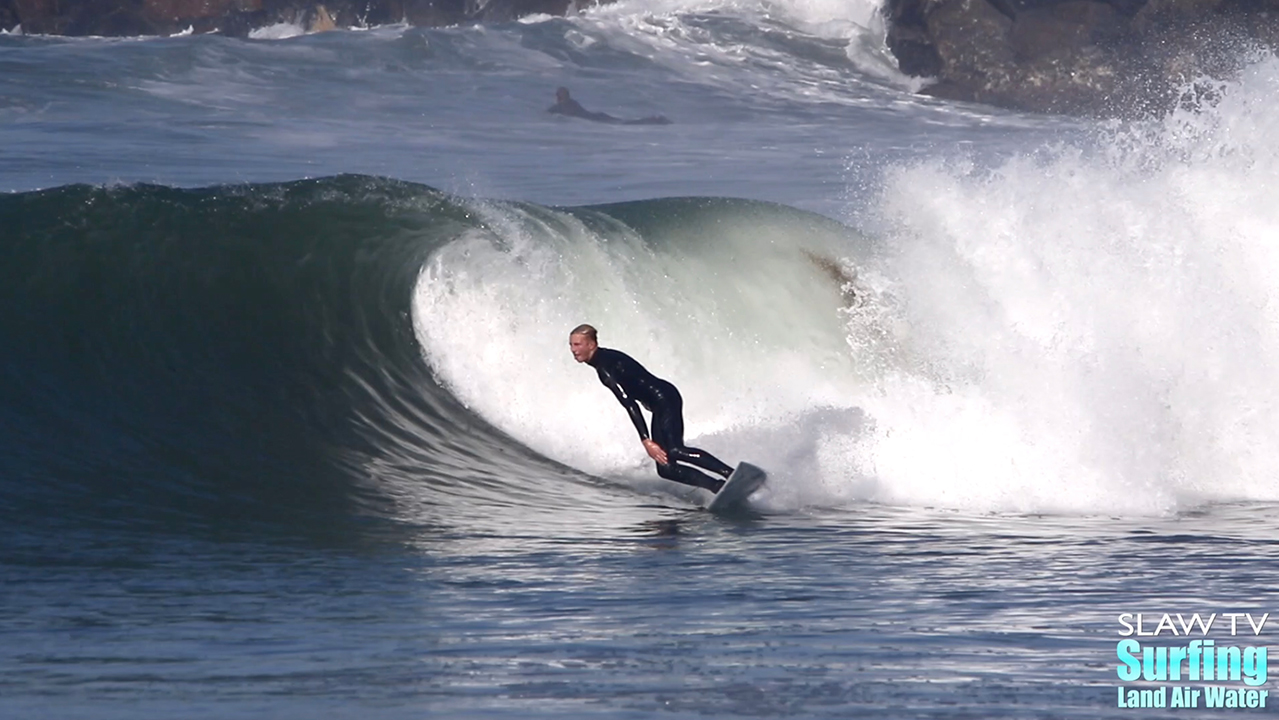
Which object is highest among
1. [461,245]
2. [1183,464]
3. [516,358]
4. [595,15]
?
[595,15]

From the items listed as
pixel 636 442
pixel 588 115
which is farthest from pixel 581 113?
pixel 636 442

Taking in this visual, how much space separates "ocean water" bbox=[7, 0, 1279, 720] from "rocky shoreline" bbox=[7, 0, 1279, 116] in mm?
28169

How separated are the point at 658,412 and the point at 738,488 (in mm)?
678

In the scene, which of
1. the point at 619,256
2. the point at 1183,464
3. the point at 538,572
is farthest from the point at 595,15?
the point at 538,572

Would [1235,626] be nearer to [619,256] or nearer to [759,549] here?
[759,549]

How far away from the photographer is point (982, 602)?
6836mm

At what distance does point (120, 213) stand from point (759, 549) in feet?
20.6

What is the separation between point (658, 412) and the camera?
9.60 m

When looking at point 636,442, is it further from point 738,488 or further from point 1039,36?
point 1039,36

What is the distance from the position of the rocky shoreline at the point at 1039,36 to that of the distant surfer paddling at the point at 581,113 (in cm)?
1008

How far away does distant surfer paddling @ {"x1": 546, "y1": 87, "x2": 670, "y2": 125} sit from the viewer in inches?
1403

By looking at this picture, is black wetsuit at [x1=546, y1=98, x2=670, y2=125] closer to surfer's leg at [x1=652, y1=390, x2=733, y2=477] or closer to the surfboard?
surfer's leg at [x1=652, y1=390, x2=733, y2=477]

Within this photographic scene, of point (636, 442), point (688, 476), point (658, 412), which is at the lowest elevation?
point (636, 442)

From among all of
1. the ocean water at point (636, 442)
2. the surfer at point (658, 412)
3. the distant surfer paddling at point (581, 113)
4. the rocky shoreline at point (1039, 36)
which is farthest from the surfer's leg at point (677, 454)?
the rocky shoreline at point (1039, 36)
